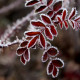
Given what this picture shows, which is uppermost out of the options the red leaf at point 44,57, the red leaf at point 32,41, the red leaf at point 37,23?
the red leaf at point 37,23

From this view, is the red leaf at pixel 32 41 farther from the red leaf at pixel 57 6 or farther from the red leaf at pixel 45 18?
the red leaf at pixel 57 6

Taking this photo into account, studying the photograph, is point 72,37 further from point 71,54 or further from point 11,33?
point 11,33

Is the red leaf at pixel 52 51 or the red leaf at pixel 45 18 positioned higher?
the red leaf at pixel 45 18

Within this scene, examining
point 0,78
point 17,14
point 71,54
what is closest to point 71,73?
point 71,54

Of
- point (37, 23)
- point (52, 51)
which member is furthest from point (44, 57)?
point (37, 23)

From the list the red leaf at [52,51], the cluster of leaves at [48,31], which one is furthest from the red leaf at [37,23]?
the red leaf at [52,51]

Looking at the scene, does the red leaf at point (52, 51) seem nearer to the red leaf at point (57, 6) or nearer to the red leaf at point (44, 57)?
the red leaf at point (44, 57)

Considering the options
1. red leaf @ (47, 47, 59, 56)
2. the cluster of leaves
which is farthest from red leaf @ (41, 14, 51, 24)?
red leaf @ (47, 47, 59, 56)

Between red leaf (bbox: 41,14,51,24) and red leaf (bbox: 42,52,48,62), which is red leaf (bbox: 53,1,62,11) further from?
red leaf (bbox: 42,52,48,62)

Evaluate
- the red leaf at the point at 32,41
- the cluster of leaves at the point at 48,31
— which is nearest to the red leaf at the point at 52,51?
the cluster of leaves at the point at 48,31

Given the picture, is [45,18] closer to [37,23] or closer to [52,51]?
[37,23]

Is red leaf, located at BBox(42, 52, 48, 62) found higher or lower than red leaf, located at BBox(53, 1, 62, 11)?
lower
